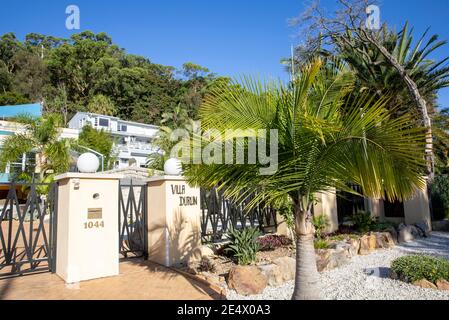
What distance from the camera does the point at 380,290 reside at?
5.56 metres

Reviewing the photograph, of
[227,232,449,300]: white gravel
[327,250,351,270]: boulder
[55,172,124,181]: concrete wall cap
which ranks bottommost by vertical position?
[227,232,449,300]: white gravel

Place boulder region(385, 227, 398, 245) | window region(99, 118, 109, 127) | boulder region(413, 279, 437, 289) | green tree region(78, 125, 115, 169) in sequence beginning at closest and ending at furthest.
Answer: boulder region(413, 279, 437, 289) < boulder region(385, 227, 398, 245) < green tree region(78, 125, 115, 169) < window region(99, 118, 109, 127)

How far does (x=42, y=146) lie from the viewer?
19484 millimetres

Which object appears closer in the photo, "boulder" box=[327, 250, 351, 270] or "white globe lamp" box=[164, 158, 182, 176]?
"boulder" box=[327, 250, 351, 270]

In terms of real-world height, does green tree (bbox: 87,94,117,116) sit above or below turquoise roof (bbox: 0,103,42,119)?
above

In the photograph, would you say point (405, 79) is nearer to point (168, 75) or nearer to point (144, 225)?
point (144, 225)

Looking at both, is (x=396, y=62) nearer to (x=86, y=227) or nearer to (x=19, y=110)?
(x=86, y=227)

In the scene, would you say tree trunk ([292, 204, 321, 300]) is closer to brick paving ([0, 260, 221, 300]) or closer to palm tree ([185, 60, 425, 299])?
palm tree ([185, 60, 425, 299])

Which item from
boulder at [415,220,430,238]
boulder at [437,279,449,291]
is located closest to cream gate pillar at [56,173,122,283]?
boulder at [437,279,449,291]

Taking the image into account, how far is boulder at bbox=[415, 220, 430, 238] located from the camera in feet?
37.8

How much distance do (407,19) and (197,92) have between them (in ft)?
116

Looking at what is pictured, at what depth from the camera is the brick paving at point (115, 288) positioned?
17.5 feet

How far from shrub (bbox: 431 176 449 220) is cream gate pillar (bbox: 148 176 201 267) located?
1252 cm

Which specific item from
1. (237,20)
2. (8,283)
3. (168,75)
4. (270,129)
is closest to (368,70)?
(237,20)
